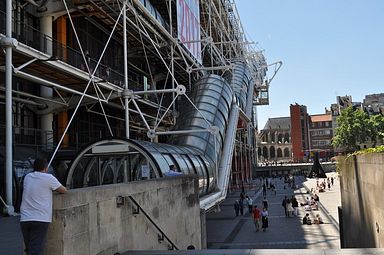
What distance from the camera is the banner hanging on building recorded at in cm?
2522

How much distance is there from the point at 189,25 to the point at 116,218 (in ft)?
71.2

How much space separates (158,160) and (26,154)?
5208 millimetres

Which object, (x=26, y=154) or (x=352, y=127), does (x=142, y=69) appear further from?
(x=352, y=127)

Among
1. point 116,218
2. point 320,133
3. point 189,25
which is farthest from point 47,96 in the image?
point 320,133

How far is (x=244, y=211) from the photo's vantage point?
2969 cm

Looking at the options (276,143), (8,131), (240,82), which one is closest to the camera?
(8,131)

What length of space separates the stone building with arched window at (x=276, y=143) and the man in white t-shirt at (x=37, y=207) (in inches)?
5444

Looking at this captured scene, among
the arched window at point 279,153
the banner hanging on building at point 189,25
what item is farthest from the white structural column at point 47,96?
the arched window at point 279,153

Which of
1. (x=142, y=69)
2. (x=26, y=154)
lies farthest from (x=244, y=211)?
(x=26, y=154)

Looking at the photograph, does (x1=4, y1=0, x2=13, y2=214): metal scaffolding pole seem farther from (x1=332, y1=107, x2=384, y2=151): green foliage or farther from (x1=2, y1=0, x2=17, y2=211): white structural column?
(x1=332, y1=107, x2=384, y2=151): green foliage

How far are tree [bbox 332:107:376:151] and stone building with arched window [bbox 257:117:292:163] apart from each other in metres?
53.9

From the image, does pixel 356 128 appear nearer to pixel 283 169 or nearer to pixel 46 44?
pixel 283 169

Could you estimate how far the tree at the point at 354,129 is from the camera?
85.3 metres

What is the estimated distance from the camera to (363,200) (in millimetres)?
10602
